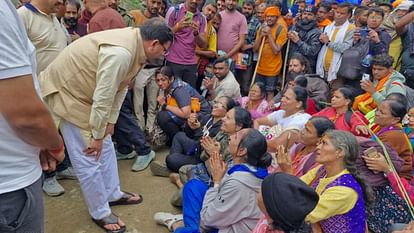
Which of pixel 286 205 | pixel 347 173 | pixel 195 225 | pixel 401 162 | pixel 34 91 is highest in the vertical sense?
pixel 34 91

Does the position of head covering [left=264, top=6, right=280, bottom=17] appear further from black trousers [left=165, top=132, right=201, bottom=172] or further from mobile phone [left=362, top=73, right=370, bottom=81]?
black trousers [left=165, top=132, right=201, bottom=172]

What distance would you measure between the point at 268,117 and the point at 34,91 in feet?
11.3

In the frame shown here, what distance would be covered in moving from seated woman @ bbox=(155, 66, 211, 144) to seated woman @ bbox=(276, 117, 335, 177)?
4.54 ft

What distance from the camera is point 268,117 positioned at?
4531 millimetres

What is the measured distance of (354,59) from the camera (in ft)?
17.0

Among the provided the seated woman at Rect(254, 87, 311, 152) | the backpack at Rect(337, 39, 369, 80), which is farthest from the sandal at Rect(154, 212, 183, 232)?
the backpack at Rect(337, 39, 369, 80)

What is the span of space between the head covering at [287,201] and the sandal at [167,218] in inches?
60.2

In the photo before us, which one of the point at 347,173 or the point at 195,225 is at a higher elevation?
the point at 347,173

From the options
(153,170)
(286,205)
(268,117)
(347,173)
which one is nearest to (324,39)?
(268,117)

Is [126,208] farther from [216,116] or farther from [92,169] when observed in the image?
[216,116]

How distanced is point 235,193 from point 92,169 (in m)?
1.12

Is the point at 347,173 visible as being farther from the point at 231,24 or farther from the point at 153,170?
the point at 231,24

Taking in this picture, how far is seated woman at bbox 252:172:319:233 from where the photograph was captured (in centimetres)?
193

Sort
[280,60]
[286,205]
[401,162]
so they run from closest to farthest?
[286,205] < [401,162] < [280,60]
